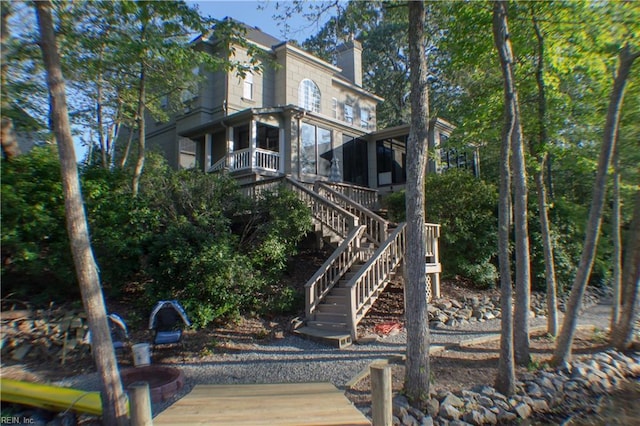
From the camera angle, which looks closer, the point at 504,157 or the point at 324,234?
the point at 504,157

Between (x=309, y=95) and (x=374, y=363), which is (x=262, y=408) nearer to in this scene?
(x=374, y=363)

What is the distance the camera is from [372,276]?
8289mm

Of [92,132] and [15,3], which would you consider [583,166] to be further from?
[92,132]

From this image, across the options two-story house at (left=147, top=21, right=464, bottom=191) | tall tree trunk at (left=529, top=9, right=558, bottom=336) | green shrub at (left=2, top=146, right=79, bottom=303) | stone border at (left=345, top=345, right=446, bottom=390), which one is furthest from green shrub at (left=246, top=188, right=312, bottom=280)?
two-story house at (left=147, top=21, right=464, bottom=191)

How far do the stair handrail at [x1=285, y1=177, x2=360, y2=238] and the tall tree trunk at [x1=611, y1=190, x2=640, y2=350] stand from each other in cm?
561

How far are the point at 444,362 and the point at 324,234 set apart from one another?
4.94 m

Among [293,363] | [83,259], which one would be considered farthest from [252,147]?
[83,259]

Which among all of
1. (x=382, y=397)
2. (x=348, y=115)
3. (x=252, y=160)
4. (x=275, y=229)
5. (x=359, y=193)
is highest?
(x=348, y=115)

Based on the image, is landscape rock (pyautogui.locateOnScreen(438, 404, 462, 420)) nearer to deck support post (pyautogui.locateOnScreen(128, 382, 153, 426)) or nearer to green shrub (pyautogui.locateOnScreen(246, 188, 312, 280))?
deck support post (pyautogui.locateOnScreen(128, 382, 153, 426))

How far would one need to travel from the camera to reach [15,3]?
7.50 m

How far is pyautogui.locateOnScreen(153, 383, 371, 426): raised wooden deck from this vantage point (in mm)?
3347

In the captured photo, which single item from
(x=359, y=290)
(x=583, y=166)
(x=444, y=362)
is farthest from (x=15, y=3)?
(x=583, y=166)

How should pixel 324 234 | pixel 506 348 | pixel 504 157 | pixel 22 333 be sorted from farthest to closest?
pixel 324 234, pixel 22 333, pixel 504 157, pixel 506 348

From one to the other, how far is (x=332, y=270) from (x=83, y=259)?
19.7 feet
